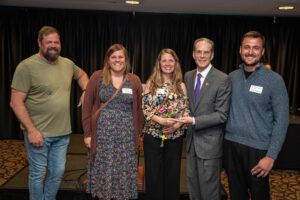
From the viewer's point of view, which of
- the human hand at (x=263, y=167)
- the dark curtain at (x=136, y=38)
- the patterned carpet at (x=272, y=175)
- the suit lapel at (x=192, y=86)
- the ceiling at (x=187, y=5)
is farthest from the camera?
the dark curtain at (x=136, y=38)

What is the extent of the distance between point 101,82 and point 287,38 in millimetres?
5181

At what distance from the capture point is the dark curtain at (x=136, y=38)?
585 centimetres

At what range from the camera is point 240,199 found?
228cm

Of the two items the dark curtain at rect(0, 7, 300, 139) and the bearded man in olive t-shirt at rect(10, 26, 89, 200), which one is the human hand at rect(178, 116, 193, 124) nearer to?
the bearded man in olive t-shirt at rect(10, 26, 89, 200)

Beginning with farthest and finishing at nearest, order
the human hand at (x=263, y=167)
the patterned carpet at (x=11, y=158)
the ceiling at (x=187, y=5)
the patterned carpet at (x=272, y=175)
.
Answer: the ceiling at (x=187, y=5)
the patterned carpet at (x=11, y=158)
the patterned carpet at (x=272, y=175)
the human hand at (x=263, y=167)

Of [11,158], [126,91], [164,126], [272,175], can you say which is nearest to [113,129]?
[126,91]

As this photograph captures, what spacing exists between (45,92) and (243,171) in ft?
6.30

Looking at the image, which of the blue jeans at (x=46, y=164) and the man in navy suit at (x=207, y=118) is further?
the blue jeans at (x=46, y=164)

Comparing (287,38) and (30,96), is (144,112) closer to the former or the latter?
(30,96)

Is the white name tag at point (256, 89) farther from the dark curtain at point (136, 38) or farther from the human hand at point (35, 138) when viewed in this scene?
Answer: the dark curtain at point (136, 38)

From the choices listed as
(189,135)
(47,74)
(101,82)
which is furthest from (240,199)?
(47,74)

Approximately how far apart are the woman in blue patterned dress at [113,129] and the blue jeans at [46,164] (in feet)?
1.05

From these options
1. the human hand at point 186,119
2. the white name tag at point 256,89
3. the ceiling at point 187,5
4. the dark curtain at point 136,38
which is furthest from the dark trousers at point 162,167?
the dark curtain at point 136,38

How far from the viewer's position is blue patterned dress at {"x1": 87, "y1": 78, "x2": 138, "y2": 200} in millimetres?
2490
